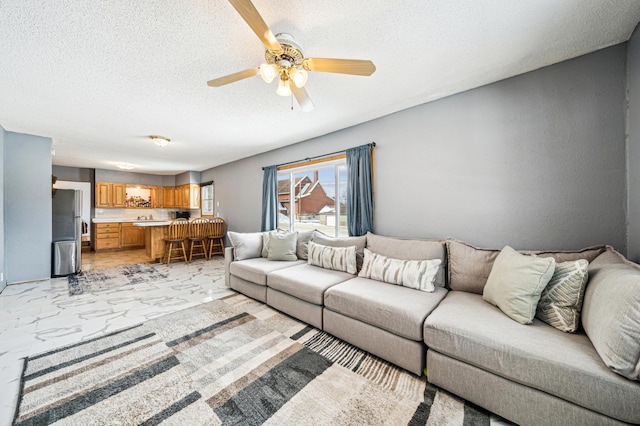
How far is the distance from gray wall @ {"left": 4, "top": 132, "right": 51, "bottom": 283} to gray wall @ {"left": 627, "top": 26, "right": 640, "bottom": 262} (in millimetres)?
7254

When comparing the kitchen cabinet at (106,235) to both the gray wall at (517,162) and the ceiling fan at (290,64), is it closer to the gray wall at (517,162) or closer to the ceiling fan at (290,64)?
the ceiling fan at (290,64)

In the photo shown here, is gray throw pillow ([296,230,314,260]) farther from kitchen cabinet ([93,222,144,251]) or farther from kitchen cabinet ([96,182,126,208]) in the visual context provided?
kitchen cabinet ([96,182,126,208])

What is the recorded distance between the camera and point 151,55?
185 centimetres

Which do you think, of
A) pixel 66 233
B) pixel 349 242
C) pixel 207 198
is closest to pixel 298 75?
pixel 349 242

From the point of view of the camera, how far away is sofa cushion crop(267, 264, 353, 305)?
7.53 ft

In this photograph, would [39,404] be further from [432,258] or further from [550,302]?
[550,302]

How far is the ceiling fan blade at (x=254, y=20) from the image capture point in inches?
43.8

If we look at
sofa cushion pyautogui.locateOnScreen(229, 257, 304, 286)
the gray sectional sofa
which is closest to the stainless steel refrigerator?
sofa cushion pyautogui.locateOnScreen(229, 257, 304, 286)

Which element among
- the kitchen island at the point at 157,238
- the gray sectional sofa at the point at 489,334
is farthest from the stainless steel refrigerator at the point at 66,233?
the gray sectional sofa at the point at 489,334

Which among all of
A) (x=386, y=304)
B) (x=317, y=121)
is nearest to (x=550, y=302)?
(x=386, y=304)

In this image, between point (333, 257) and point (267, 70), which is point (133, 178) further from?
point (267, 70)

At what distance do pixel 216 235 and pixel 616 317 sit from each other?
20.5ft

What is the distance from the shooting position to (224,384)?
5.23ft

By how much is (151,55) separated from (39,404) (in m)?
2.55
